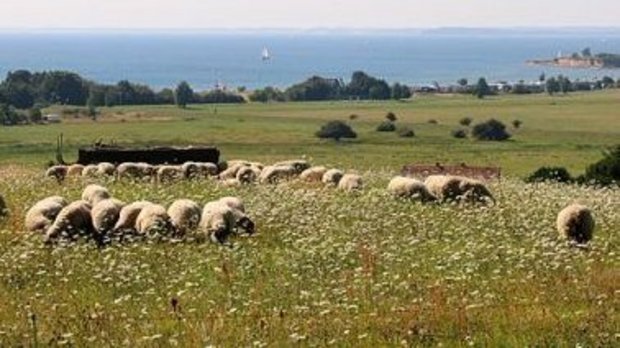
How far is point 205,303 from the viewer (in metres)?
17.7

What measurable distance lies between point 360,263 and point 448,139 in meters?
98.8

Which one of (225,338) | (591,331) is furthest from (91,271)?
(591,331)

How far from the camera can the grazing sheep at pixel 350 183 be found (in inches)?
1451

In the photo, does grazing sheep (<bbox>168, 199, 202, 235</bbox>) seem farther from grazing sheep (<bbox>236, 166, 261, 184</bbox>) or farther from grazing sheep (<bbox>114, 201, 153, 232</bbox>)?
grazing sheep (<bbox>236, 166, 261, 184</bbox>)

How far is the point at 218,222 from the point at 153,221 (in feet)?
4.82

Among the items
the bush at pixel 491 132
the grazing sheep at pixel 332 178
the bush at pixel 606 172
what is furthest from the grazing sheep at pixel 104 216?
the bush at pixel 491 132

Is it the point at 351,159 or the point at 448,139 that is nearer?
the point at 351,159

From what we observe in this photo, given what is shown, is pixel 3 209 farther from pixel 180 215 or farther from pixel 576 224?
pixel 576 224

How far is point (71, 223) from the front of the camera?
2591cm

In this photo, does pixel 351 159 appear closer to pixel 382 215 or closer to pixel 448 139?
pixel 448 139

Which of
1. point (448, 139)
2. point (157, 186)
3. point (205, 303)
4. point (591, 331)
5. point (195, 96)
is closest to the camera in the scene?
point (591, 331)

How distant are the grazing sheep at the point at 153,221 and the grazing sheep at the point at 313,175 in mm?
14872

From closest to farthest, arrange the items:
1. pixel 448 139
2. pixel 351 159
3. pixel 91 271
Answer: pixel 91 271
pixel 351 159
pixel 448 139

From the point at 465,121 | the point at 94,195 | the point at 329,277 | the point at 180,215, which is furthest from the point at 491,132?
the point at 329,277
